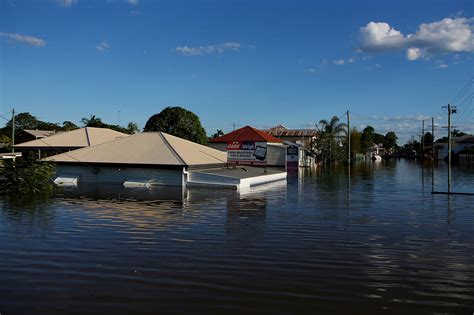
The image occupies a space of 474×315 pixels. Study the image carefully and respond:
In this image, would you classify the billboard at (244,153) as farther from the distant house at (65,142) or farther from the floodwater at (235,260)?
the floodwater at (235,260)

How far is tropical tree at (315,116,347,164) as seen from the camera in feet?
275

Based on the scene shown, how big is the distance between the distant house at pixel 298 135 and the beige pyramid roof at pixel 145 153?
53809 millimetres

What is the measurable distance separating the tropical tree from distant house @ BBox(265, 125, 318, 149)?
155 inches

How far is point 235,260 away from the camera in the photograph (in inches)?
408

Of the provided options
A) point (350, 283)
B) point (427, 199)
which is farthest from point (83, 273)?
point (427, 199)

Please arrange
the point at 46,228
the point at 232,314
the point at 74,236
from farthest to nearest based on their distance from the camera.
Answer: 1. the point at 46,228
2. the point at 74,236
3. the point at 232,314

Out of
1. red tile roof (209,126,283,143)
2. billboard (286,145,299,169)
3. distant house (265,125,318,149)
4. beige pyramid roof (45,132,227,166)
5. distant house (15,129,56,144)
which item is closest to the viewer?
beige pyramid roof (45,132,227,166)

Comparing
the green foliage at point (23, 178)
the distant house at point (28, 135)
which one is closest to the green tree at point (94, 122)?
the distant house at point (28, 135)

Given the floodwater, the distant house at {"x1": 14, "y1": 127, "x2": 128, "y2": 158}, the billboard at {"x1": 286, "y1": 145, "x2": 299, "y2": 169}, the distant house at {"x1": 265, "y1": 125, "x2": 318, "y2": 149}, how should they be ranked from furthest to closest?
1. the distant house at {"x1": 265, "y1": 125, "x2": 318, "y2": 149}
2. the billboard at {"x1": 286, "y1": 145, "x2": 299, "y2": 169}
3. the distant house at {"x1": 14, "y1": 127, "x2": 128, "y2": 158}
4. the floodwater

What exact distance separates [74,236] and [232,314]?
26.1 ft

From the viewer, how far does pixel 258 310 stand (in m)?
7.08

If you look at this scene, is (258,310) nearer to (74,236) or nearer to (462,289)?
(462,289)

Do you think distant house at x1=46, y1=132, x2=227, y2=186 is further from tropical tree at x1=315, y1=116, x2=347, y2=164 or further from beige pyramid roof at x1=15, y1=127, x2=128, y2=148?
tropical tree at x1=315, y1=116, x2=347, y2=164

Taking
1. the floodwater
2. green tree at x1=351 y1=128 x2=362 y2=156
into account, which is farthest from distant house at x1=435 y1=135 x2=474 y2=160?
the floodwater
